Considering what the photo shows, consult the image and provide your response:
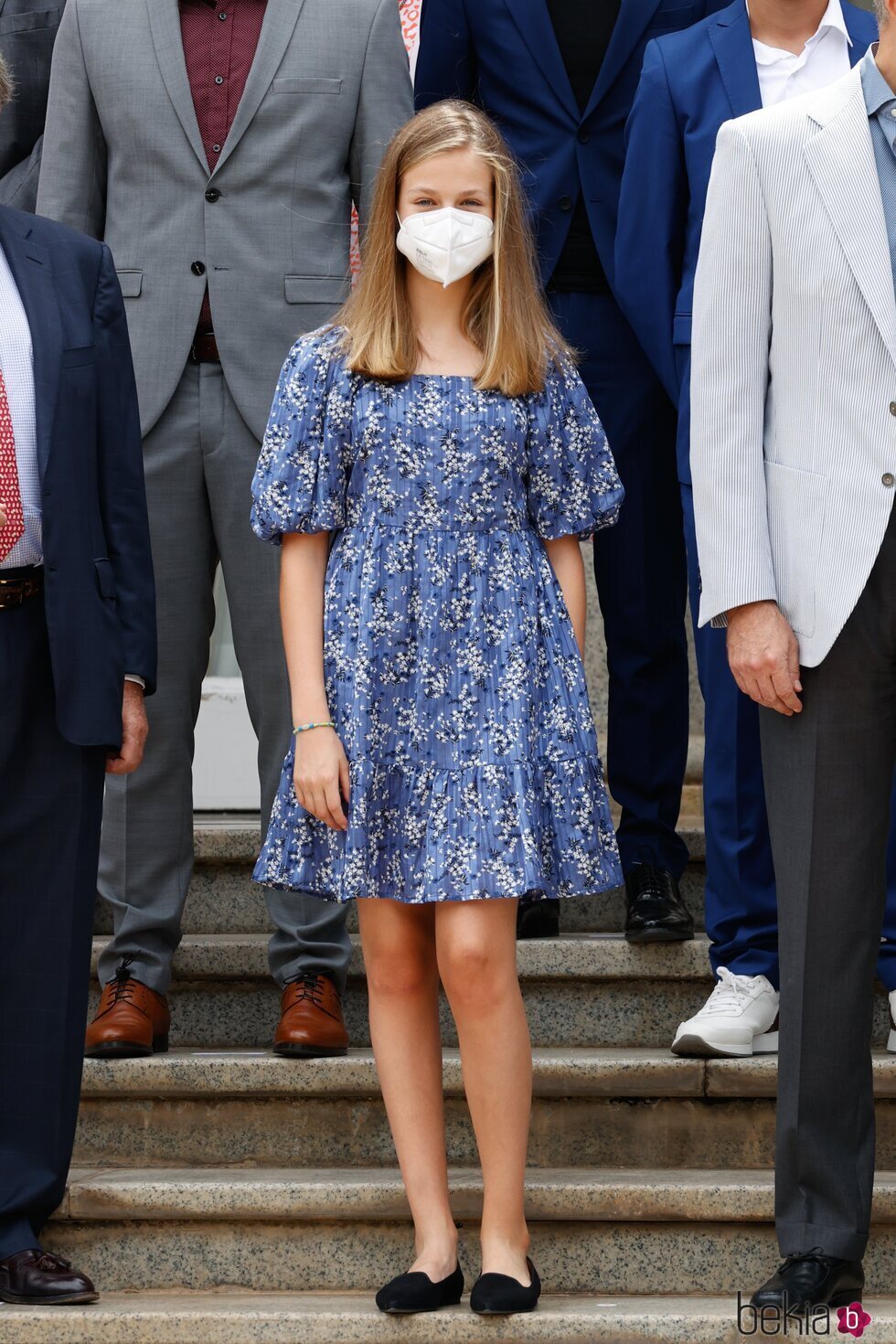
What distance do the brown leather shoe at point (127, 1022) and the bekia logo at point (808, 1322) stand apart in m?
1.35

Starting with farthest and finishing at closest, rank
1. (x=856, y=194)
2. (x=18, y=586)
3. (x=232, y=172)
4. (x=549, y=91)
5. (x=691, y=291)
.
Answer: (x=549, y=91), (x=232, y=172), (x=691, y=291), (x=18, y=586), (x=856, y=194)

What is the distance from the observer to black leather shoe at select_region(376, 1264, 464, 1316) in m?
2.93

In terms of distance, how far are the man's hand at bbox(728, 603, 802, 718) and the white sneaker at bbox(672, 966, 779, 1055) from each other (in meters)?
0.87

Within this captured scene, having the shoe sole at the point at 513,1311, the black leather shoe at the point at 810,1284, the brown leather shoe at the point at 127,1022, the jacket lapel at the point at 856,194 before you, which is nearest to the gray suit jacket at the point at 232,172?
the brown leather shoe at the point at 127,1022

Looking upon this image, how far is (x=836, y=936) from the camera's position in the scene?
285cm

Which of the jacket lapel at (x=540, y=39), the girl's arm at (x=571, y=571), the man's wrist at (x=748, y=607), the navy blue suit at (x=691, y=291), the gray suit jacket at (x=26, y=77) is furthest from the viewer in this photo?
the gray suit jacket at (x=26, y=77)

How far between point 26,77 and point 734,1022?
2.56 meters

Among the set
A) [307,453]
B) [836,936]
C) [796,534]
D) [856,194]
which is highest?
[856,194]

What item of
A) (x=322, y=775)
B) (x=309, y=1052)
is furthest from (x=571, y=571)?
(x=309, y=1052)

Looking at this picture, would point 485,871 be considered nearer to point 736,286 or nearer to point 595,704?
point 736,286

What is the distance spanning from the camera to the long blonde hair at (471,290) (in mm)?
3092

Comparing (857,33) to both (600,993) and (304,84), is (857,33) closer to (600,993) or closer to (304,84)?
(304,84)

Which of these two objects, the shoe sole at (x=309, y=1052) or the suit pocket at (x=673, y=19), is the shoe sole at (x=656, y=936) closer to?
the shoe sole at (x=309, y=1052)

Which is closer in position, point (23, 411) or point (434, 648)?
point (434, 648)
